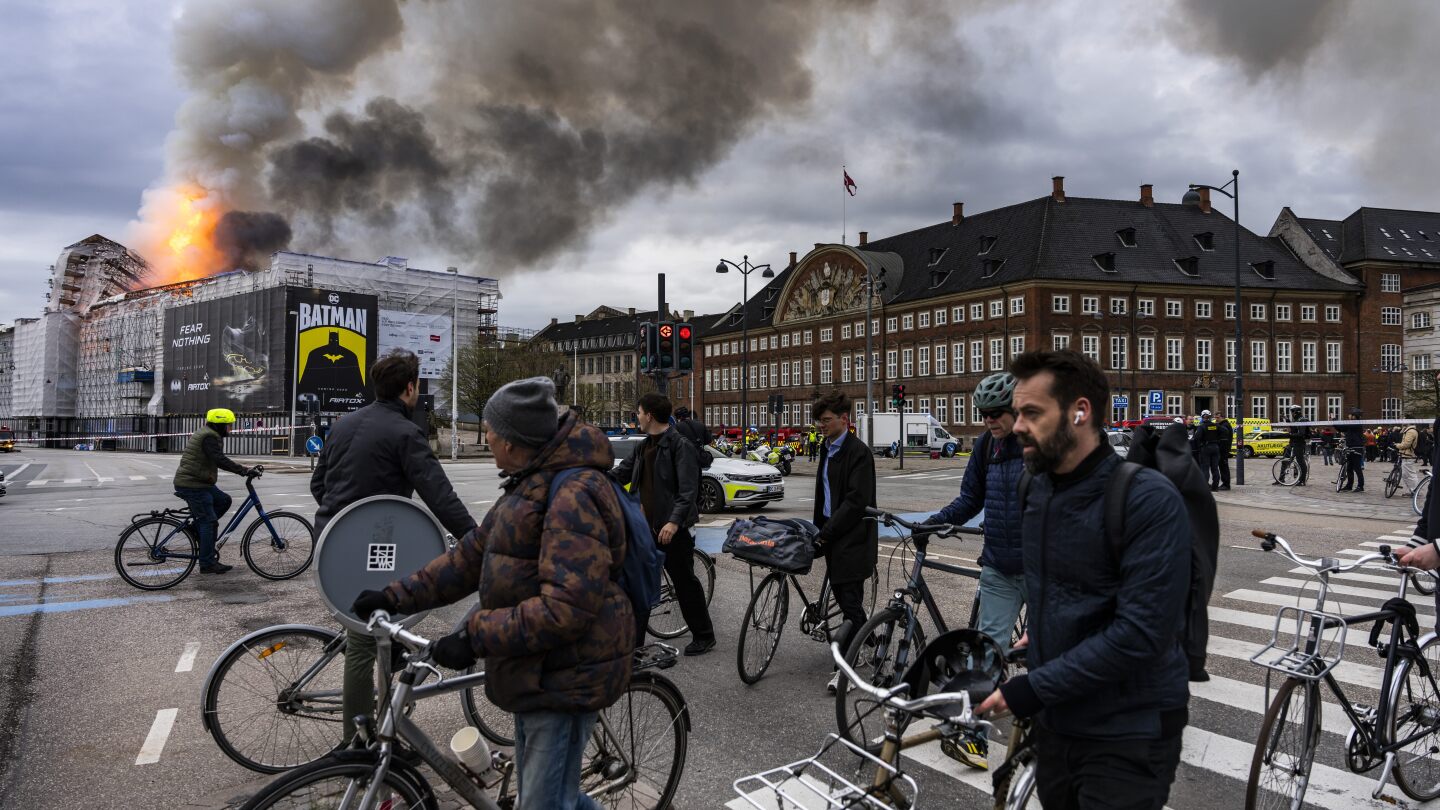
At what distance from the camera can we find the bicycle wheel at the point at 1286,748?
3.34m

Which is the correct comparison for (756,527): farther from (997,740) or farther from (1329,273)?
(1329,273)

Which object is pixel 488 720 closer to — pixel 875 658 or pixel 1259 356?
pixel 875 658

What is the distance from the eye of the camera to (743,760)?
442cm

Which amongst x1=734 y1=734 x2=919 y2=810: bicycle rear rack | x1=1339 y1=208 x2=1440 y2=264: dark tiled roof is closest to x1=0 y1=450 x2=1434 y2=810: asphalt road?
x1=734 y1=734 x2=919 y2=810: bicycle rear rack

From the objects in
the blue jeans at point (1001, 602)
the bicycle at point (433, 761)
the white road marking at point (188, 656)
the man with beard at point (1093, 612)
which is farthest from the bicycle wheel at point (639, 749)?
the white road marking at point (188, 656)

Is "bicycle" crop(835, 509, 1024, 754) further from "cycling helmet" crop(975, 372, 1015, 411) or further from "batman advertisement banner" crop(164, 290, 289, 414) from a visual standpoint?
"batman advertisement banner" crop(164, 290, 289, 414)

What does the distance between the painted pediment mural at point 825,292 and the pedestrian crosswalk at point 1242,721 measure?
65.7 m

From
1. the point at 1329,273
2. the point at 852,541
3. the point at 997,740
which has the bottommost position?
the point at 997,740

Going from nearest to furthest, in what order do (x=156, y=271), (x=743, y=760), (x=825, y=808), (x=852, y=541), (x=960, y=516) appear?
(x=825, y=808) < (x=743, y=760) < (x=960, y=516) < (x=852, y=541) < (x=156, y=271)

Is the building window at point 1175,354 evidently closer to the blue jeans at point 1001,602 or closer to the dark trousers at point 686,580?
the dark trousers at point 686,580

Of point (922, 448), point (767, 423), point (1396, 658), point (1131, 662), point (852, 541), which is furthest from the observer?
point (767, 423)

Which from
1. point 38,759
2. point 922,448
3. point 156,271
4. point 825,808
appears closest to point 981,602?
point 825,808

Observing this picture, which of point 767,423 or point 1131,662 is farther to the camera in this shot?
point 767,423

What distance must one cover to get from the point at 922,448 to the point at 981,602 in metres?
46.9
